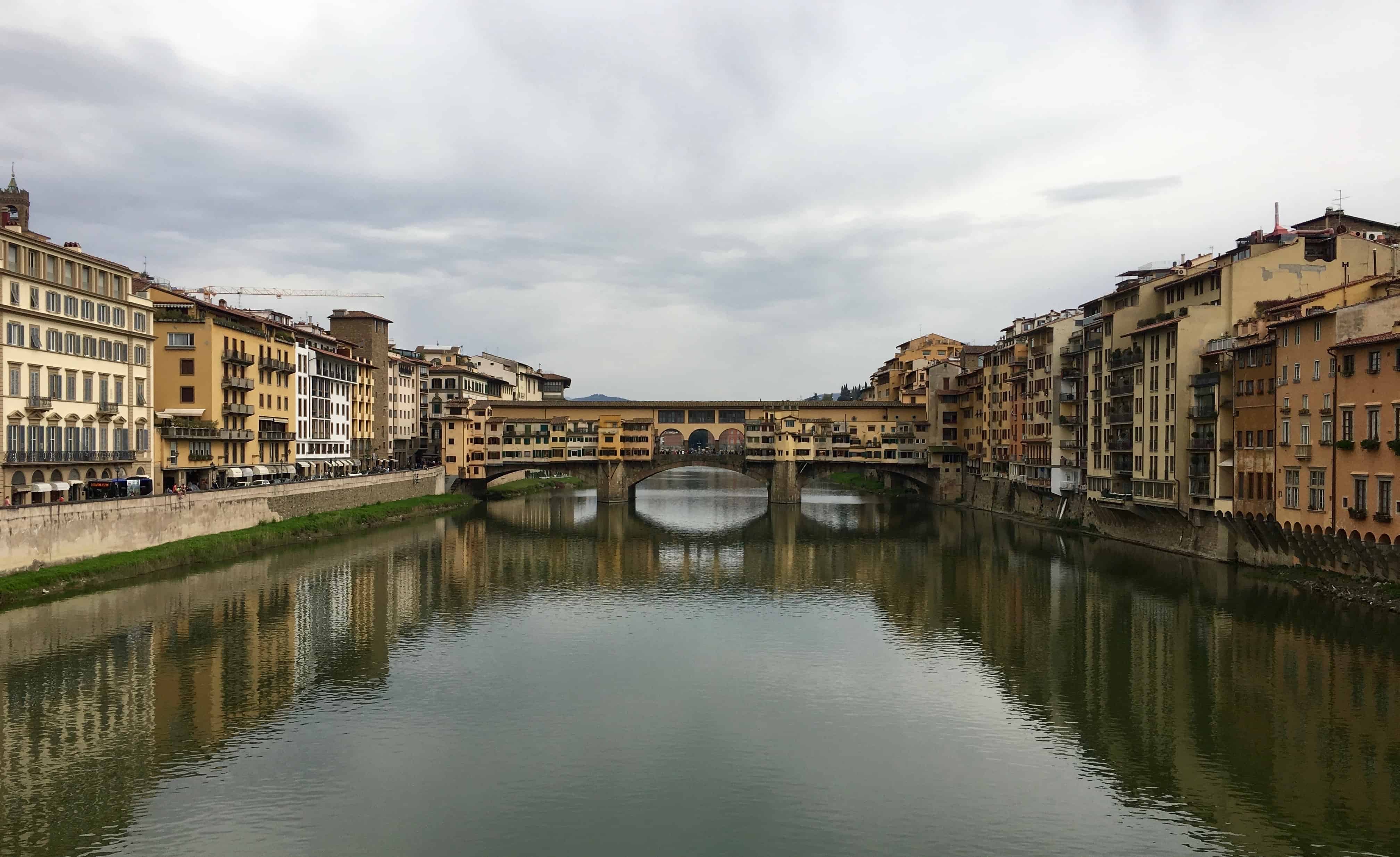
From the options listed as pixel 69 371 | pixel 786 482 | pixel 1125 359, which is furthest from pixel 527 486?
pixel 1125 359

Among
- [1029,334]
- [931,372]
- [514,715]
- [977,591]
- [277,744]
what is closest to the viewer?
[277,744]

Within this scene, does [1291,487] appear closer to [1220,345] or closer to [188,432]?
[1220,345]

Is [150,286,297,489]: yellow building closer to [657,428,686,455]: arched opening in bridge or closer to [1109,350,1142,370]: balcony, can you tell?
[657,428,686,455]: arched opening in bridge

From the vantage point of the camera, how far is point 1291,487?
126 ft

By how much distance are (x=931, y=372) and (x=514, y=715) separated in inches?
2816

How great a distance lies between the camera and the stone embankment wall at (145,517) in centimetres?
3534

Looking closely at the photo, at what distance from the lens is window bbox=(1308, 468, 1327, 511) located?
36.4 metres

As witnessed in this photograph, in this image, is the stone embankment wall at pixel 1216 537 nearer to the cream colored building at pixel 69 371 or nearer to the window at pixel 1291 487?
the window at pixel 1291 487

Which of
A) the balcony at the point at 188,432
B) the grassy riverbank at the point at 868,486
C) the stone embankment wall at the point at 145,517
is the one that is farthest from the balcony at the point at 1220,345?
the grassy riverbank at the point at 868,486

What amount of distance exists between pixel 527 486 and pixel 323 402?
2809 cm

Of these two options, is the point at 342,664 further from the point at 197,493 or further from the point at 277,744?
the point at 197,493

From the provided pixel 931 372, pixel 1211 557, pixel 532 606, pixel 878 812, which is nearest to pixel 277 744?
pixel 878 812

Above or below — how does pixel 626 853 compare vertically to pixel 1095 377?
below

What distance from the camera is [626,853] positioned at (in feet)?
56.3
